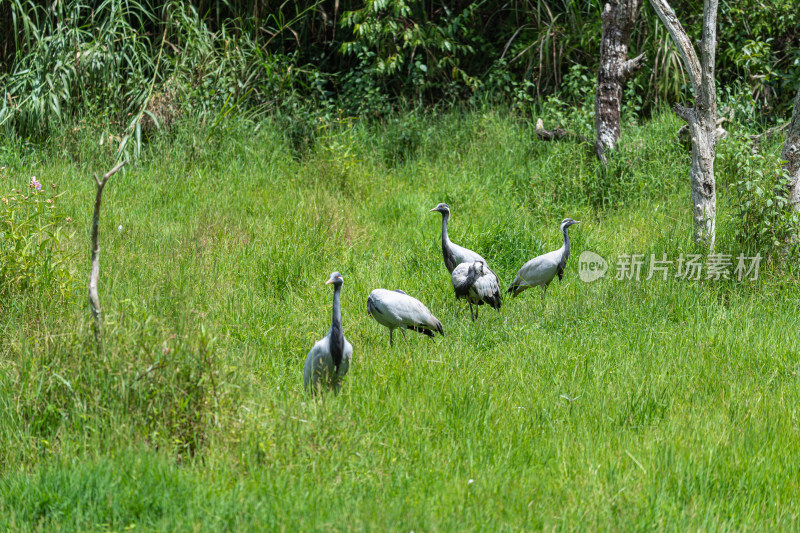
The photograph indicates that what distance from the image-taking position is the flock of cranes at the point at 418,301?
4.82 metres

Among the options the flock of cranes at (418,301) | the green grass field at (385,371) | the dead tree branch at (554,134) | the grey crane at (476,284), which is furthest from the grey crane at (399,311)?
the dead tree branch at (554,134)

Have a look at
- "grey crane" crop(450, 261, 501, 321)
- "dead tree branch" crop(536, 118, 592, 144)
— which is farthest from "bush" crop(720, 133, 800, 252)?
"dead tree branch" crop(536, 118, 592, 144)

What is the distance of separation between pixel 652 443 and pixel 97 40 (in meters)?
8.44

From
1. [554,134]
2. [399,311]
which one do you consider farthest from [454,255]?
[554,134]

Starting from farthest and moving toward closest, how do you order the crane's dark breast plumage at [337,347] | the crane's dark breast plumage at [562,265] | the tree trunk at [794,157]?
the crane's dark breast plumage at [562,265]
the tree trunk at [794,157]
the crane's dark breast plumage at [337,347]

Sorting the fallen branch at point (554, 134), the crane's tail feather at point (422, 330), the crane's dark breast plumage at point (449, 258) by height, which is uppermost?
the fallen branch at point (554, 134)

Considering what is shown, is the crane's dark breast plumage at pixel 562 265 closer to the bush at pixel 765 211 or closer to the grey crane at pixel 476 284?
the grey crane at pixel 476 284

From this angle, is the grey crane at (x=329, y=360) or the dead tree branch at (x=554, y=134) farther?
the dead tree branch at (x=554, y=134)

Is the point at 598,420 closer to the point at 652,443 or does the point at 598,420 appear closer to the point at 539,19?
the point at 652,443

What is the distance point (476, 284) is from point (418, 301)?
2.85ft

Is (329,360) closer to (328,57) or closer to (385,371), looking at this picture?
(385,371)

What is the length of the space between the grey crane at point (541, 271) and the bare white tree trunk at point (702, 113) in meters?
1.23

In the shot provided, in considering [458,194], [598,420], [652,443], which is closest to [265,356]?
[598,420]

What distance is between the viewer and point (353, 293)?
7.00 meters
